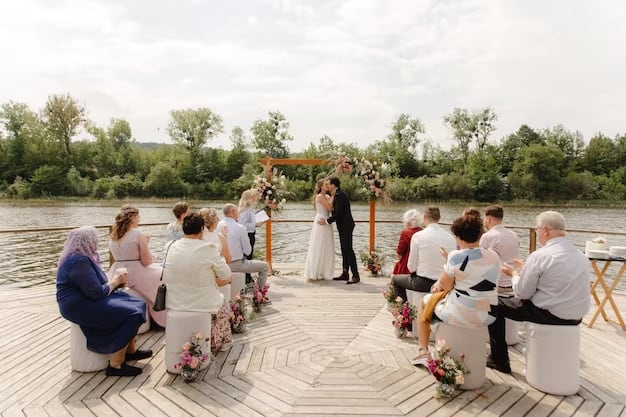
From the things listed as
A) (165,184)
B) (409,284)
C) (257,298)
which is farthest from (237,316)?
(165,184)

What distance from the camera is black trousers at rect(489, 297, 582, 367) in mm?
3314

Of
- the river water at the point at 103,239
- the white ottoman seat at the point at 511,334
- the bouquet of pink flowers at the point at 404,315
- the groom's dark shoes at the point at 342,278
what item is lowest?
the river water at the point at 103,239

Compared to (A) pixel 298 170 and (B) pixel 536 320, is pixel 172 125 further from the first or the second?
(B) pixel 536 320

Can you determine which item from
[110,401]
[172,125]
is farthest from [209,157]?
[110,401]

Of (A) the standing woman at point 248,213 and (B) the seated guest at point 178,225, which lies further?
(A) the standing woman at point 248,213

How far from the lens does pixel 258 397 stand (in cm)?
327

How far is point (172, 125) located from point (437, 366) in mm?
64309

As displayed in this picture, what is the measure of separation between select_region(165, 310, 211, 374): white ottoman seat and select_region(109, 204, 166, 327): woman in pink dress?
1.16 meters

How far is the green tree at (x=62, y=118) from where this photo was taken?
56.2m

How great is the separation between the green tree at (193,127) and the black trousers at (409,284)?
59.4m

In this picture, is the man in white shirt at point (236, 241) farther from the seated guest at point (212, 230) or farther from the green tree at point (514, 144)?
the green tree at point (514, 144)

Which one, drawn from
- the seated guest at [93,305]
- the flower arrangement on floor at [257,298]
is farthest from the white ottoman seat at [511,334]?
the seated guest at [93,305]

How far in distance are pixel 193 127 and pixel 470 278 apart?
6317 cm

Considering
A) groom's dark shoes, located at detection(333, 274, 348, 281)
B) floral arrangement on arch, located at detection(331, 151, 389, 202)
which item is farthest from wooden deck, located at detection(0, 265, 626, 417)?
floral arrangement on arch, located at detection(331, 151, 389, 202)
